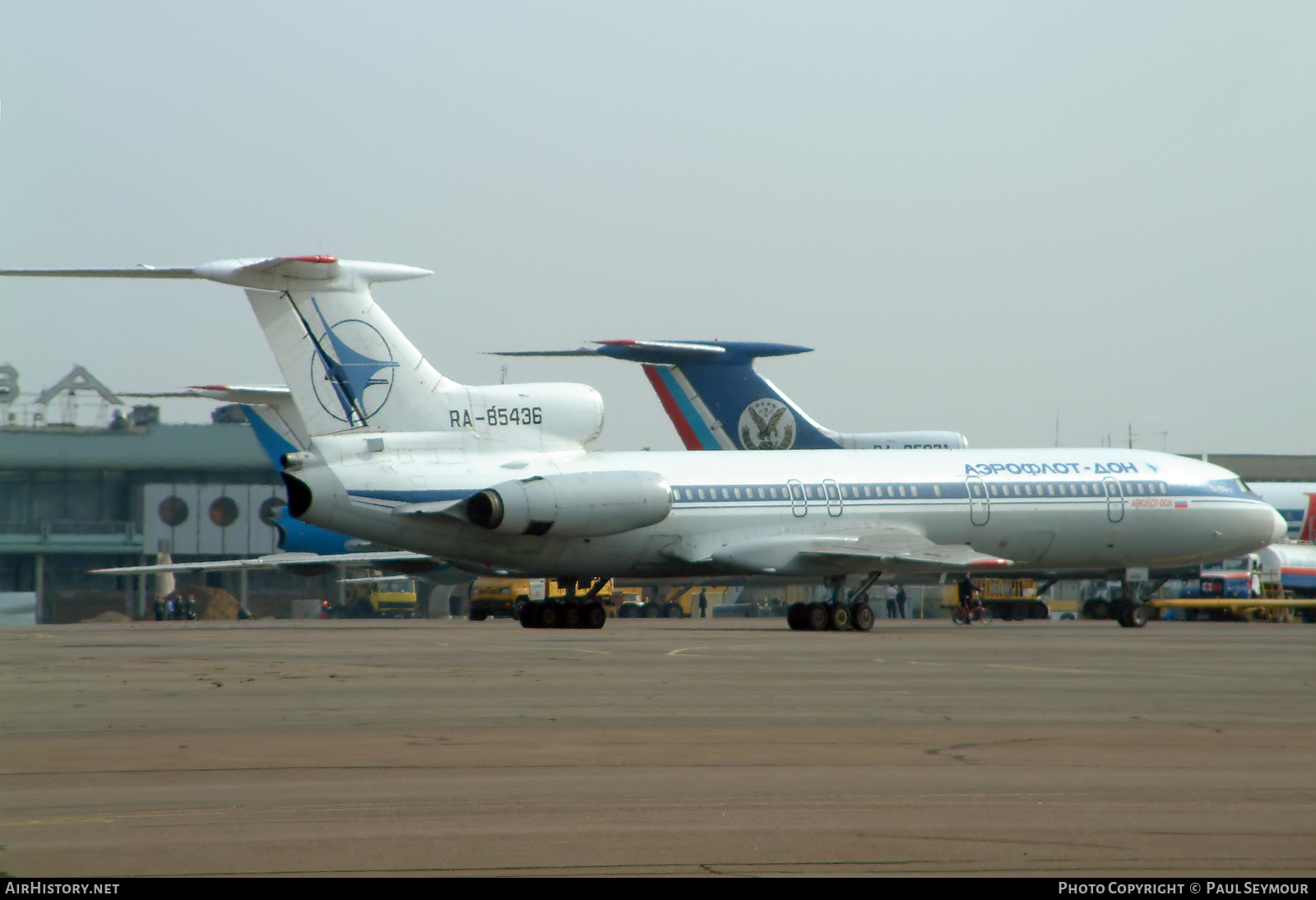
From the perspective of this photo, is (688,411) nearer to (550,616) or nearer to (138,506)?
(550,616)

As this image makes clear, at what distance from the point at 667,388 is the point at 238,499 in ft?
137

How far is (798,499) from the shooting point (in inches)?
1292

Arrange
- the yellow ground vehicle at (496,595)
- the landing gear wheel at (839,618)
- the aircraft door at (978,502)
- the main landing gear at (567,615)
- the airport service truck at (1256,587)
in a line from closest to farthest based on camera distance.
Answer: the landing gear wheel at (839,618) < the main landing gear at (567,615) < the aircraft door at (978,502) < the airport service truck at (1256,587) < the yellow ground vehicle at (496,595)

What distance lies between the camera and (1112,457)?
120ft

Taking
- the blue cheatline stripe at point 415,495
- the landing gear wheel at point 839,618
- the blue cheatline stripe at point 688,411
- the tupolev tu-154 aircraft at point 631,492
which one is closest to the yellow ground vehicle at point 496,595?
the blue cheatline stripe at point 688,411

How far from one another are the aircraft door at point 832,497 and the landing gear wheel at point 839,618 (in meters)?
2.11

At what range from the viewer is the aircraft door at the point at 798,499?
32.8m

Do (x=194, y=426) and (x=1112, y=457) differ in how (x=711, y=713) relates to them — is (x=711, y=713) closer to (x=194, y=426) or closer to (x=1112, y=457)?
(x=1112, y=457)

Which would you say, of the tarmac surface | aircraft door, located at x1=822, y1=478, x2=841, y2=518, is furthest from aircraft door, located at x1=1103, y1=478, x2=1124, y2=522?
the tarmac surface

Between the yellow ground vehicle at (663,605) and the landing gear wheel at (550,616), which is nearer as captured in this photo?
the landing gear wheel at (550,616)

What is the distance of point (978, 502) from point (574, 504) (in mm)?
9802

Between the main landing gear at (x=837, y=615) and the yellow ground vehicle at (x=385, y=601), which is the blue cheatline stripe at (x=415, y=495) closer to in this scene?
the main landing gear at (x=837, y=615)

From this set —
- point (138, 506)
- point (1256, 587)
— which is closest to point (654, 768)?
point (1256, 587)
